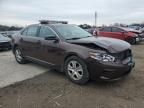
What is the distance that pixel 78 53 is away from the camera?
4.71 metres

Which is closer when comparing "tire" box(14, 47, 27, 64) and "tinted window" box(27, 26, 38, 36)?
"tinted window" box(27, 26, 38, 36)

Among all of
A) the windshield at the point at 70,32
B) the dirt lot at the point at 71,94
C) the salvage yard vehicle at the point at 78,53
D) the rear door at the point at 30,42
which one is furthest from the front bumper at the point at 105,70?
the rear door at the point at 30,42

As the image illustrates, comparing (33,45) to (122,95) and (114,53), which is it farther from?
(122,95)

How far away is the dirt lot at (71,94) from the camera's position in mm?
3879

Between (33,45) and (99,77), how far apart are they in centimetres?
279

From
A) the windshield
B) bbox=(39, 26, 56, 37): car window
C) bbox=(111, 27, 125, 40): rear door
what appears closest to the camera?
the windshield

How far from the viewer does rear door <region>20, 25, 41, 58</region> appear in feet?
20.5

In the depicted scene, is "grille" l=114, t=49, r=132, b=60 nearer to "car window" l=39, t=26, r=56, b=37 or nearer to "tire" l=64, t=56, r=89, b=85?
"tire" l=64, t=56, r=89, b=85

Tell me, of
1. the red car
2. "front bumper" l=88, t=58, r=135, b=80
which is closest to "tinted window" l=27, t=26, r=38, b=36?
"front bumper" l=88, t=58, r=135, b=80

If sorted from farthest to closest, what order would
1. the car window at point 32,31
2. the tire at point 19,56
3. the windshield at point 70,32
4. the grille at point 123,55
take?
the tire at point 19,56 < the car window at point 32,31 < the windshield at point 70,32 < the grille at point 123,55

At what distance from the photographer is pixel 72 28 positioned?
612 cm

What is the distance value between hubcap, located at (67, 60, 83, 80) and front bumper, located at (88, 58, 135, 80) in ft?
1.12

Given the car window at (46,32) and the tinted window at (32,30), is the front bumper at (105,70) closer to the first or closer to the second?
the car window at (46,32)

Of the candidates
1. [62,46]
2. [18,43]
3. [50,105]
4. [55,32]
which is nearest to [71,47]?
[62,46]
